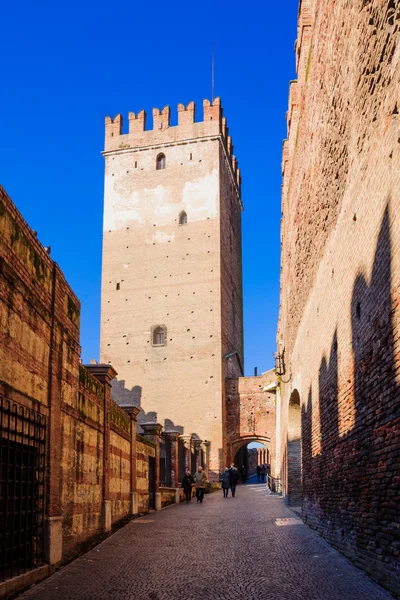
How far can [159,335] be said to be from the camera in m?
36.5

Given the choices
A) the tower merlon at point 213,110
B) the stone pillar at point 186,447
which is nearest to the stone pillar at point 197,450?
the stone pillar at point 186,447

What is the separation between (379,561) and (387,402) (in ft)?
5.04

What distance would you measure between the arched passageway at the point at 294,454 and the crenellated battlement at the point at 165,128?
2328cm

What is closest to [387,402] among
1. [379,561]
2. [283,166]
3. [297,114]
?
[379,561]

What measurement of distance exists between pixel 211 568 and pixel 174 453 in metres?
13.8

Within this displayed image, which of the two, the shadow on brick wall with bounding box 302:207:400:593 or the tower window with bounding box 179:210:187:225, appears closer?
the shadow on brick wall with bounding box 302:207:400:593

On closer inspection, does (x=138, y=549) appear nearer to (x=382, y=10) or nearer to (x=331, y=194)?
(x=331, y=194)

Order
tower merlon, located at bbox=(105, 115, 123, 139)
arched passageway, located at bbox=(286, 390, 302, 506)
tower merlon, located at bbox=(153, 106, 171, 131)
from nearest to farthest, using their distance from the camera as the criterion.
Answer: arched passageway, located at bbox=(286, 390, 302, 506), tower merlon, located at bbox=(153, 106, 171, 131), tower merlon, located at bbox=(105, 115, 123, 139)

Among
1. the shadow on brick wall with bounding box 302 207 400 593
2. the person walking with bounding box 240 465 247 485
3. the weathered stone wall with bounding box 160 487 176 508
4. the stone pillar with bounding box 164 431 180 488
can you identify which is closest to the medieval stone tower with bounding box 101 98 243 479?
the person walking with bounding box 240 465 247 485

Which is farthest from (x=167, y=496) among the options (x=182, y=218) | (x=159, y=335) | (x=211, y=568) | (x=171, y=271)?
(x=182, y=218)

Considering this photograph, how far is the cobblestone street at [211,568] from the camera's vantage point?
20.9 ft

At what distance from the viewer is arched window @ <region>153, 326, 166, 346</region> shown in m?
36.3

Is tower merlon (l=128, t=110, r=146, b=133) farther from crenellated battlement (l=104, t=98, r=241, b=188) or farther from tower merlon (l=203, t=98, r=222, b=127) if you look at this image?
tower merlon (l=203, t=98, r=222, b=127)

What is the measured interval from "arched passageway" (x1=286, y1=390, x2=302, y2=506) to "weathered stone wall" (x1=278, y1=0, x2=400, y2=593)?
13.8 feet
